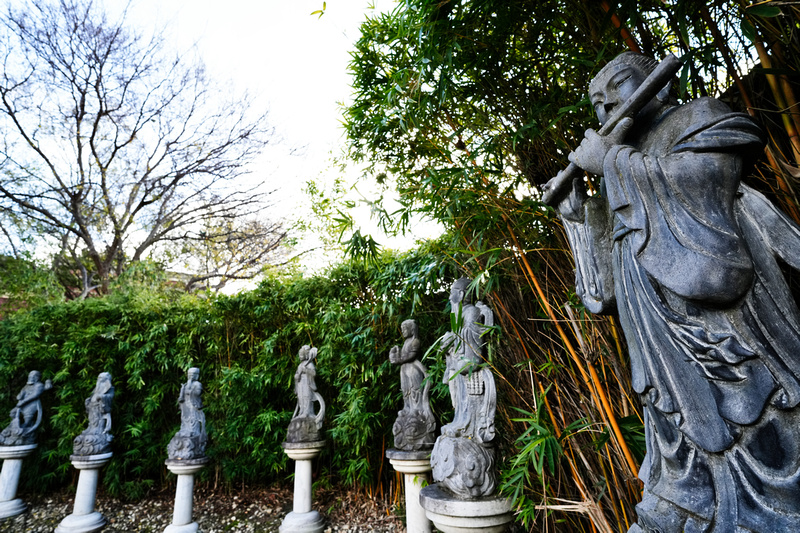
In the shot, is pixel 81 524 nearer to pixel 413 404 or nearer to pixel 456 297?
pixel 413 404

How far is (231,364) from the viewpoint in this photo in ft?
17.5

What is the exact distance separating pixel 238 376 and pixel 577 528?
407 cm

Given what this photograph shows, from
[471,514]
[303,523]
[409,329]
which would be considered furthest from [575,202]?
[303,523]

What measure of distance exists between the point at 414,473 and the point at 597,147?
298 centimetres

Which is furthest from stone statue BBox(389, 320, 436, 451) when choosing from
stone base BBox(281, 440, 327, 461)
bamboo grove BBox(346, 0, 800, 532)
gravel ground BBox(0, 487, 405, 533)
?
gravel ground BBox(0, 487, 405, 533)

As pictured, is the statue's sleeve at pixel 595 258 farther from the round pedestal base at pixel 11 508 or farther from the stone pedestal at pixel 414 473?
the round pedestal base at pixel 11 508

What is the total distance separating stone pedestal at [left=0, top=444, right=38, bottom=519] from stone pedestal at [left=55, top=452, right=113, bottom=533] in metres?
→ 1.22

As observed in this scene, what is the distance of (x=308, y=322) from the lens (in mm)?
4980

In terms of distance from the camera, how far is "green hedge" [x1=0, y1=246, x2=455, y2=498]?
4363 mm

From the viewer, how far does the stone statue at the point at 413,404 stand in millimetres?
3229

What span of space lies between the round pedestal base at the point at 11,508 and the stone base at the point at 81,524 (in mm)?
1237

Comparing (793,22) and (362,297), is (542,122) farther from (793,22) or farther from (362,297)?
(362,297)

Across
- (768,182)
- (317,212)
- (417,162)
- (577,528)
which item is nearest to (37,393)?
(317,212)

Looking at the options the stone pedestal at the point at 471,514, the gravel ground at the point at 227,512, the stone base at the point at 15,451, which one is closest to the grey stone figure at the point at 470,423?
the stone pedestal at the point at 471,514
